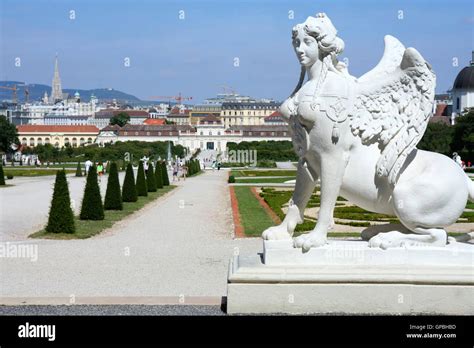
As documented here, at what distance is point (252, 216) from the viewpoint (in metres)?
14.4

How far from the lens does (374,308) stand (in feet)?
17.3

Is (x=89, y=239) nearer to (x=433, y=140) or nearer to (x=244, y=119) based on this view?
(x=433, y=140)

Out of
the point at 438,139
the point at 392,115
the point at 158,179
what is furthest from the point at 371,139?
the point at 438,139

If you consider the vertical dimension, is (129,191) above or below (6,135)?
above

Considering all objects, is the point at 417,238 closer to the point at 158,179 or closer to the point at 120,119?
the point at 158,179

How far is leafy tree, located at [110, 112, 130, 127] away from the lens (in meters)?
139

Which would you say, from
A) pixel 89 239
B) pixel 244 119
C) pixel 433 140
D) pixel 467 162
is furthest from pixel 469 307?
pixel 244 119

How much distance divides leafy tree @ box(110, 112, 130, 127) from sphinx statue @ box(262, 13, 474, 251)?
133 m

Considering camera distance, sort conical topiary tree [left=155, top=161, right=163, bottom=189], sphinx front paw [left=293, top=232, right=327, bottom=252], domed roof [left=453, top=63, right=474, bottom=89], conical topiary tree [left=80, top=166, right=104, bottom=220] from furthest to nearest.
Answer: domed roof [left=453, top=63, right=474, bottom=89] → conical topiary tree [left=155, top=161, right=163, bottom=189] → conical topiary tree [left=80, top=166, right=104, bottom=220] → sphinx front paw [left=293, top=232, right=327, bottom=252]

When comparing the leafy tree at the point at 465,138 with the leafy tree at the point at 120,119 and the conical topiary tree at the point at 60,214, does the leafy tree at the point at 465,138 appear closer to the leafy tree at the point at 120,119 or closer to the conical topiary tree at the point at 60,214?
the conical topiary tree at the point at 60,214

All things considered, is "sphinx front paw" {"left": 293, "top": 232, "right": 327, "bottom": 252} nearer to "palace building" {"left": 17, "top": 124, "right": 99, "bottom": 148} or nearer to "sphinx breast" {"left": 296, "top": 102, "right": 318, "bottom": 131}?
"sphinx breast" {"left": 296, "top": 102, "right": 318, "bottom": 131}

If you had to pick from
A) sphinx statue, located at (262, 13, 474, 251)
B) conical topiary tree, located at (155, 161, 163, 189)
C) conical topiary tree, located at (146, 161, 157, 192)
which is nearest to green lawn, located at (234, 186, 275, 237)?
conical topiary tree, located at (146, 161, 157, 192)

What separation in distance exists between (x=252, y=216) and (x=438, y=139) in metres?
40.8

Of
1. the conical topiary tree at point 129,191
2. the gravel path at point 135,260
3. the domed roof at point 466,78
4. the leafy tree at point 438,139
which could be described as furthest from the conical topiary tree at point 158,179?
the domed roof at point 466,78
